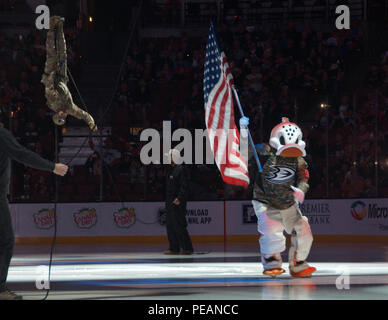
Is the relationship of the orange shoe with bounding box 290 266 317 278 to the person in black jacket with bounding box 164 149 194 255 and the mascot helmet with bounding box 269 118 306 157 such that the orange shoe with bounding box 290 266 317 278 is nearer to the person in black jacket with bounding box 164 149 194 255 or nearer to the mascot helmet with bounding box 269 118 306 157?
the mascot helmet with bounding box 269 118 306 157

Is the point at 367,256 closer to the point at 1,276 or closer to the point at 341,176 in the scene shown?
the point at 341,176

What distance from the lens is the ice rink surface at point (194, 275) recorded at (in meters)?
8.63

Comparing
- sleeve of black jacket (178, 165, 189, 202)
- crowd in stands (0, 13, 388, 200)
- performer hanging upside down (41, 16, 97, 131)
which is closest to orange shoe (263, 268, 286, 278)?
performer hanging upside down (41, 16, 97, 131)

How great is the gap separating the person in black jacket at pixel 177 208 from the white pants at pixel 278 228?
5053mm

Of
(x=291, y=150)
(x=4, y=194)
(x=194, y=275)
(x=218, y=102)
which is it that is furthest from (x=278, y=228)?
(x=4, y=194)

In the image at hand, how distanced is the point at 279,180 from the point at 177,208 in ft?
17.4

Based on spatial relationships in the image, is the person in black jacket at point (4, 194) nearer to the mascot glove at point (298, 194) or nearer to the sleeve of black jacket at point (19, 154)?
the sleeve of black jacket at point (19, 154)

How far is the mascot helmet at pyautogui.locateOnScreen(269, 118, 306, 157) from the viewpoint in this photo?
32.5 feet

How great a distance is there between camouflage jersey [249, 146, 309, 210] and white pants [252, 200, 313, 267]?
96 mm

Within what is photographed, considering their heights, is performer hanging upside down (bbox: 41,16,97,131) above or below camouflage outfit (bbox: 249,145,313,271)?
above

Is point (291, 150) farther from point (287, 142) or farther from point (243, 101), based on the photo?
point (243, 101)

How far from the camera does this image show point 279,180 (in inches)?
393

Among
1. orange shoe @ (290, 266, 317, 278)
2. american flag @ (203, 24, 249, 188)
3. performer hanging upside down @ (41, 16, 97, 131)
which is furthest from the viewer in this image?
american flag @ (203, 24, 249, 188)
